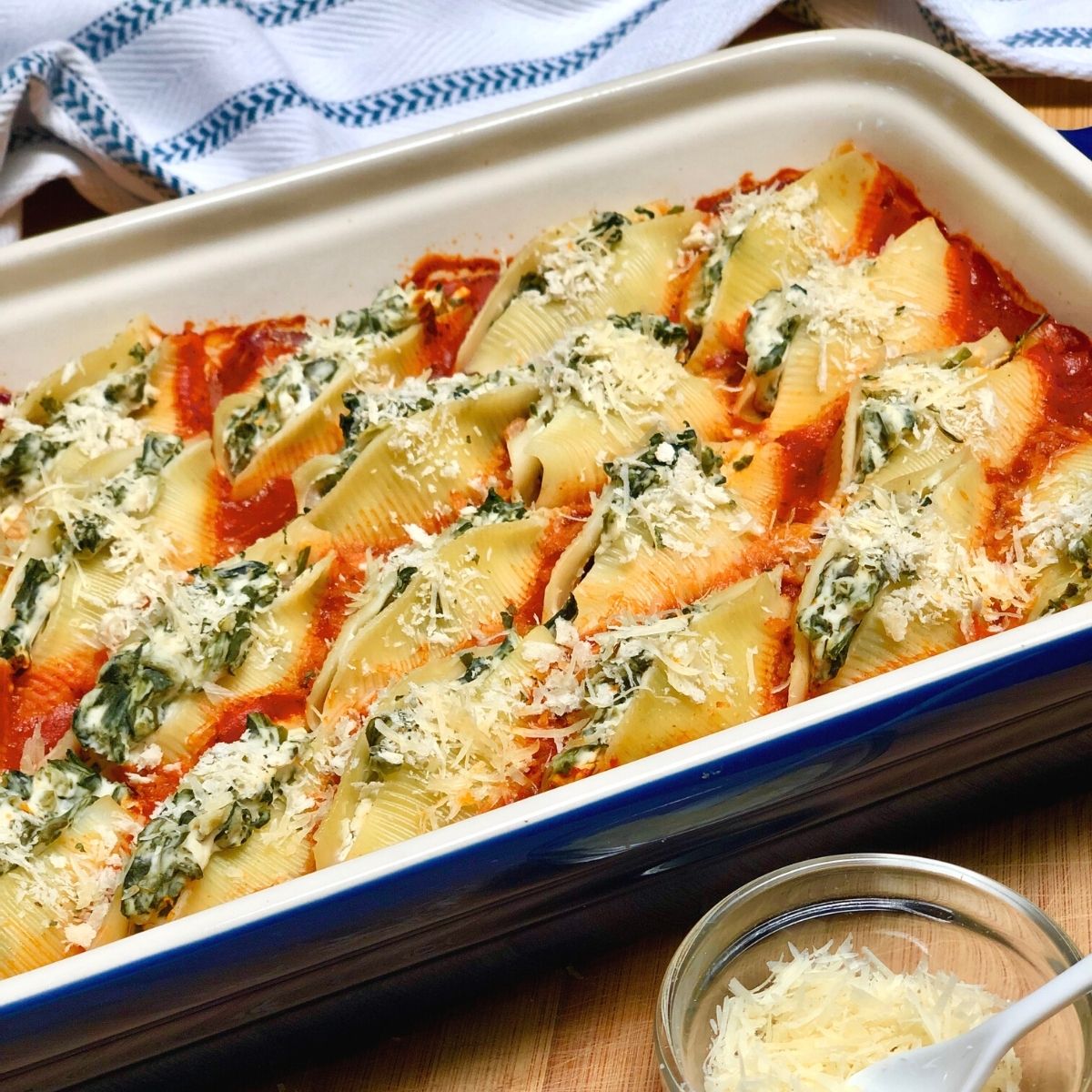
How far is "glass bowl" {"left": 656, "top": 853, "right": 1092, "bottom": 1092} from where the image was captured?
1.87 metres

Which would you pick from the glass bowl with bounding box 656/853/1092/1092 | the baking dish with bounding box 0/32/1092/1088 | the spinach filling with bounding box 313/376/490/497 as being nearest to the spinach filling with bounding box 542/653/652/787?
the baking dish with bounding box 0/32/1092/1088

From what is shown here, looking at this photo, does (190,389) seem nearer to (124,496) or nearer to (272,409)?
(272,409)

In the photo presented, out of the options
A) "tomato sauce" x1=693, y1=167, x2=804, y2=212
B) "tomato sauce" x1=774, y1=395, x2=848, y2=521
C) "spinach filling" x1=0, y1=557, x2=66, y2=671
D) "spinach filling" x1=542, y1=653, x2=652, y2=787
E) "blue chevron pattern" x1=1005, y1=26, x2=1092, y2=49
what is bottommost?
"spinach filling" x1=542, y1=653, x2=652, y2=787

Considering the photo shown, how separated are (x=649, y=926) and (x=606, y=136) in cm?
171

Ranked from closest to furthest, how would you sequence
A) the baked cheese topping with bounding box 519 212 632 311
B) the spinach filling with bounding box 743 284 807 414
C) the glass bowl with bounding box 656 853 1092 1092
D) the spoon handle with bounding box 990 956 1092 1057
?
1. the spoon handle with bounding box 990 956 1092 1057
2. the glass bowl with bounding box 656 853 1092 1092
3. the spinach filling with bounding box 743 284 807 414
4. the baked cheese topping with bounding box 519 212 632 311

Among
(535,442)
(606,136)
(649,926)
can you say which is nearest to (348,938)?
(649,926)

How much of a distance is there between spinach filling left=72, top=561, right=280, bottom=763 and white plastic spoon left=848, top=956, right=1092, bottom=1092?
120 centimetres

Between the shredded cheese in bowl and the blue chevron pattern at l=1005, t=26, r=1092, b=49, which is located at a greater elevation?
the blue chevron pattern at l=1005, t=26, r=1092, b=49

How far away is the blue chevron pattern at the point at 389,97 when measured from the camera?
327 cm

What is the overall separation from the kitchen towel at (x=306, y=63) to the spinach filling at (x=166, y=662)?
1.34m

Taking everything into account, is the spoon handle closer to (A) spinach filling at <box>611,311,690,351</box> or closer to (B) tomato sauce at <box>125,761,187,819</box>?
(B) tomato sauce at <box>125,761,187,819</box>

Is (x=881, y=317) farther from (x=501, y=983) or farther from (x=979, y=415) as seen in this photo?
(x=501, y=983)

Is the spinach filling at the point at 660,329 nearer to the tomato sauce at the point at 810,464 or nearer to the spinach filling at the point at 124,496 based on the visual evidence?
the tomato sauce at the point at 810,464

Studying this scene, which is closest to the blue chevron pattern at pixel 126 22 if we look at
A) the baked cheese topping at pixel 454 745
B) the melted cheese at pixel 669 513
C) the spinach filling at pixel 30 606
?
the spinach filling at pixel 30 606
